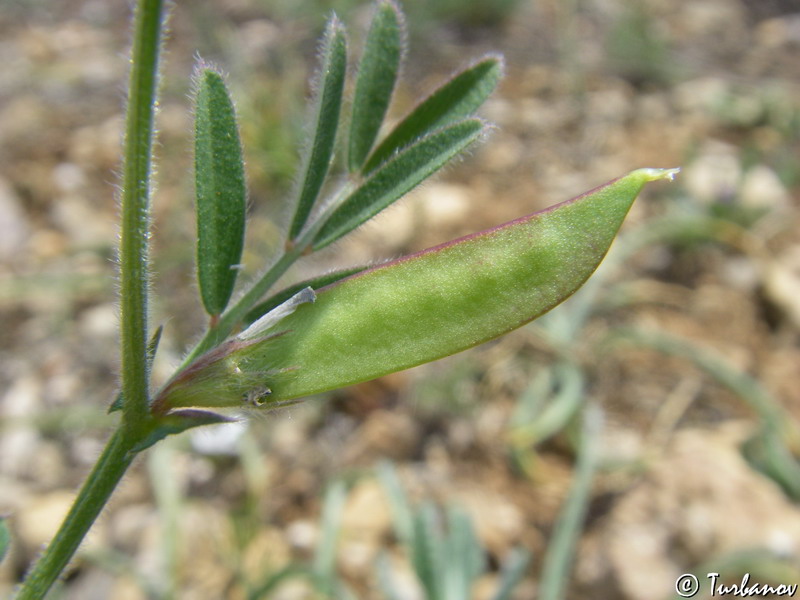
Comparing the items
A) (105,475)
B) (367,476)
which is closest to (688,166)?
(367,476)

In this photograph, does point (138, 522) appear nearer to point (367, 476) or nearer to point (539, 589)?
point (367, 476)

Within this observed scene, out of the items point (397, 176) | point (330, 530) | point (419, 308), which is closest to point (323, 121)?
point (397, 176)

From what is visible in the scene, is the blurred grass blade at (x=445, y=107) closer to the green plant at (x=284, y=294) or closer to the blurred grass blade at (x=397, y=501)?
the green plant at (x=284, y=294)

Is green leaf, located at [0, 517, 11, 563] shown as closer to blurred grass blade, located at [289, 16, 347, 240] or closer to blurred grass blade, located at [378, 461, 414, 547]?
blurred grass blade, located at [289, 16, 347, 240]

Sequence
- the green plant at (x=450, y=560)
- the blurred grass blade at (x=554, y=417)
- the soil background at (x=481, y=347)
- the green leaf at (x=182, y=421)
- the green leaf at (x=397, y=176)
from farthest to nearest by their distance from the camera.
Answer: the blurred grass blade at (x=554, y=417), the soil background at (x=481, y=347), the green plant at (x=450, y=560), the green leaf at (x=397, y=176), the green leaf at (x=182, y=421)

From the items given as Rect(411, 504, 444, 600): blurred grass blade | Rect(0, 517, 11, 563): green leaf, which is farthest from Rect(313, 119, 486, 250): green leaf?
Rect(411, 504, 444, 600): blurred grass blade

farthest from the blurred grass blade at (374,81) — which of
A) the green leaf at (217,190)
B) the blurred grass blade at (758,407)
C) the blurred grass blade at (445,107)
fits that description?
the blurred grass blade at (758,407)
